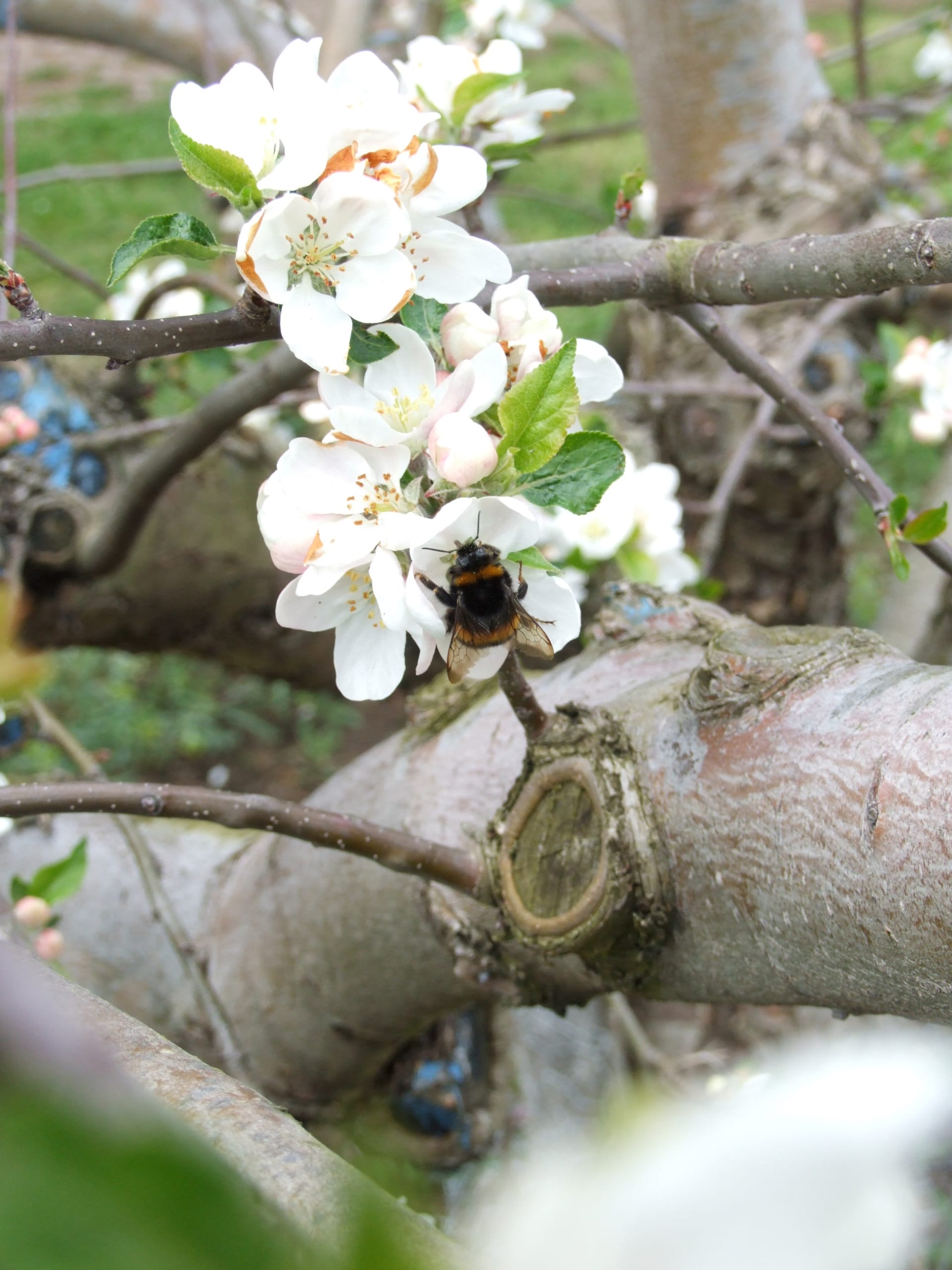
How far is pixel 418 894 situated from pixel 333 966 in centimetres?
25

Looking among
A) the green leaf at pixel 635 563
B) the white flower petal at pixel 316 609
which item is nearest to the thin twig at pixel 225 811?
the white flower petal at pixel 316 609

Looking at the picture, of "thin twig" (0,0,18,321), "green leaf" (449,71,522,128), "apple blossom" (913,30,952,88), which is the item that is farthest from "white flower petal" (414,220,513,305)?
"apple blossom" (913,30,952,88)

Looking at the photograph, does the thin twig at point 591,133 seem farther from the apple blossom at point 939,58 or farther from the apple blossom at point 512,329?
the apple blossom at point 512,329

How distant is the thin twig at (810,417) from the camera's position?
0.93 m

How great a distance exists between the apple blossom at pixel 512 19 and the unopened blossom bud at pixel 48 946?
1618 mm

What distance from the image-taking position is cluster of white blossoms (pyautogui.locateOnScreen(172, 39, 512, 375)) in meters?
0.63

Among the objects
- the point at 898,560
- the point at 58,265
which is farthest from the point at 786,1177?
the point at 58,265

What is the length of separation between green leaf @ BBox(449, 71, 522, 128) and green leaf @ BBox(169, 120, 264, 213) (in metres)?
0.39

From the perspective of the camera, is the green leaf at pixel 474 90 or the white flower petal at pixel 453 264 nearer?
the white flower petal at pixel 453 264

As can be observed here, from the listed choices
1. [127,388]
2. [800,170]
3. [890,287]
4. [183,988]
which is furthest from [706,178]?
[183,988]

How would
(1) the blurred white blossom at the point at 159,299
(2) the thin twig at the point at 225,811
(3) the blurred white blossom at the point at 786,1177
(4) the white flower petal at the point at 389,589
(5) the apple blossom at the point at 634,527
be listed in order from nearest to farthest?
(3) the blurred white blossom at the point at 786,1177 < (4) the white flower petal at the point at 389,589 < (2) the thin twig at the point at 225,811 < (5) the apple blossom at the point at 634,527 < (1) the blurred white blossom at the point at 159,299

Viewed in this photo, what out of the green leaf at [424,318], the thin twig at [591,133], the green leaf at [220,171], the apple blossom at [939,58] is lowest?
the green leaf at [424,318]

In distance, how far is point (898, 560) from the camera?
877mm

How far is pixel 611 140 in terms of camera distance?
7.22 metres
